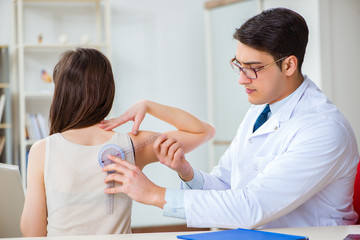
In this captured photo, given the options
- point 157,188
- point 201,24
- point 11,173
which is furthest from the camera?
point 201,24

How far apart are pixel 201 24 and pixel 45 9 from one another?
1.46 m

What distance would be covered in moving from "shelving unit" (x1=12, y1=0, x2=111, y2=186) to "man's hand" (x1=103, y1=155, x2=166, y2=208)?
3.01m

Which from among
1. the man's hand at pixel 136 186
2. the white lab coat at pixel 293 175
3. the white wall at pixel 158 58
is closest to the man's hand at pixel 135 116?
the man's hand at pixel 136 186

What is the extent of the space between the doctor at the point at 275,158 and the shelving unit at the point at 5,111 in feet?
8.58

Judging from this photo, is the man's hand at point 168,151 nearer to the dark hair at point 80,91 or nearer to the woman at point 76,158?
the woman at point 76,158

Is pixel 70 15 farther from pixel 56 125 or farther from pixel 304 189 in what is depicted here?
pixel 304 189

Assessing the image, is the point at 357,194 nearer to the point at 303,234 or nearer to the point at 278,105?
the point at 278,105

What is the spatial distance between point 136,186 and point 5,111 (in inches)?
120

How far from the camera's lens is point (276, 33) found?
169 cm

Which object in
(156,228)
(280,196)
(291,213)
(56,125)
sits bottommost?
(156,228)

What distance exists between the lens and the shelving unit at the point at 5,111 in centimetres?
409

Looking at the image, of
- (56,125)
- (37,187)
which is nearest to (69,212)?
(37,187)

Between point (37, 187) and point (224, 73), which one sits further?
point (224, 73)

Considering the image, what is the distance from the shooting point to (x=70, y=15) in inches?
181
